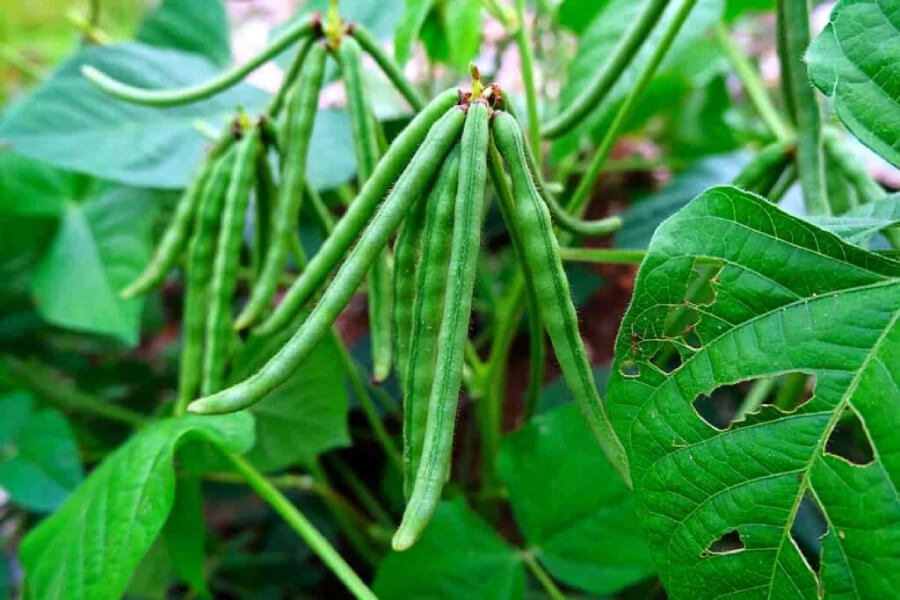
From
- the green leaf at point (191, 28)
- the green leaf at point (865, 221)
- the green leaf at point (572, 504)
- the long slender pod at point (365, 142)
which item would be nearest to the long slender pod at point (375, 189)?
the long slender pod at point (365, 142)

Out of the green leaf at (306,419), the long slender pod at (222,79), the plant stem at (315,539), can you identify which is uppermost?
the long slender pod at (222,79)

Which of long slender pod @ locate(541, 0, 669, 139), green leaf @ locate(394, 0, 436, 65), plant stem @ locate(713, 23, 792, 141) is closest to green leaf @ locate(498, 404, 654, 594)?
long slender pod @ locate(541, 0, 669, 139)

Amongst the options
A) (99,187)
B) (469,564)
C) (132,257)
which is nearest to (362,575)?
(469,564)

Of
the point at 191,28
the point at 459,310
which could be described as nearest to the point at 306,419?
the point at 459,310

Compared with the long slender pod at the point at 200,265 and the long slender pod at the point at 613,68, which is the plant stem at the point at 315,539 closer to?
the long slender pod at the point at 200,265

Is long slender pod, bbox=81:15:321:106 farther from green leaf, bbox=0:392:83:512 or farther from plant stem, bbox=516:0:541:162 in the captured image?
green leaf, bbox=0:392:83:512

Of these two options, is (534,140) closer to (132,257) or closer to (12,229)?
(132,257)
